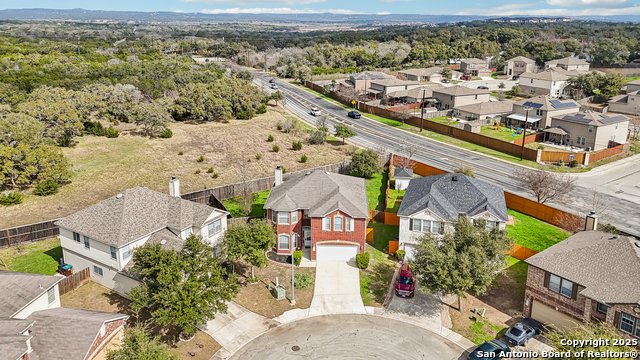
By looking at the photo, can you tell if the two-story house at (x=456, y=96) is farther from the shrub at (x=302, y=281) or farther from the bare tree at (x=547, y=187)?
the shrub at (x=302, y=281)

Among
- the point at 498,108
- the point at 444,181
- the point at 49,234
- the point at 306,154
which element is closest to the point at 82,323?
the point at 49,234

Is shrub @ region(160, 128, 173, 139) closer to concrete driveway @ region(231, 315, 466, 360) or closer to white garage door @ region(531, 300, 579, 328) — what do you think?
concrete driveway @ region(231, 315, 466, 360)

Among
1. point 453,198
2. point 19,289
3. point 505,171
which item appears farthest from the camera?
point 505,171

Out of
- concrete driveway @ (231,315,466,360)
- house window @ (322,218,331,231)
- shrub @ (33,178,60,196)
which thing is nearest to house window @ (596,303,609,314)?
concrete driveway @ (231,315,466,360)

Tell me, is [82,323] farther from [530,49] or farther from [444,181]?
[530,49]

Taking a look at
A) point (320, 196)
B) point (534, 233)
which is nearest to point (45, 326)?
point (320, 196)

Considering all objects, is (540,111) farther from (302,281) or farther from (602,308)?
(302,281)

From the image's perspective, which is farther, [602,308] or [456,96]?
[456,96]

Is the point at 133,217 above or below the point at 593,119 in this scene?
below
